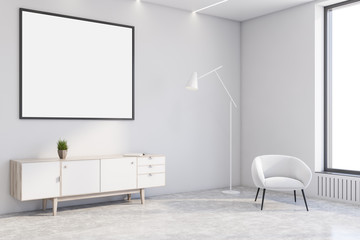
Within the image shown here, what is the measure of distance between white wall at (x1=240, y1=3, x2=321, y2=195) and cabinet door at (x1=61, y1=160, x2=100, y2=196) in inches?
113

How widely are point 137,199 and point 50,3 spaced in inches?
109

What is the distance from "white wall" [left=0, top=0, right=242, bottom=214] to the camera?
14.1 feet

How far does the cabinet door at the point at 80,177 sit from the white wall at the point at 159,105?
0.47m

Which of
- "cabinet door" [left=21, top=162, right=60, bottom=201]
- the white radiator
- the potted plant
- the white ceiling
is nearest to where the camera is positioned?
"cabinet door" [left=21, top=162, right=60, bottom=201]

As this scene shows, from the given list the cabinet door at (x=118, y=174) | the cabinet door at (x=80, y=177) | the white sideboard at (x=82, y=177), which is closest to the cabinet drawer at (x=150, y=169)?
the white sideboard at (x=82, y=177)

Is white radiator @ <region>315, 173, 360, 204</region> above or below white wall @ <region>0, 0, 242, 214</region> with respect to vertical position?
below

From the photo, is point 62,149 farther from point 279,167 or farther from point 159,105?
point 279,167

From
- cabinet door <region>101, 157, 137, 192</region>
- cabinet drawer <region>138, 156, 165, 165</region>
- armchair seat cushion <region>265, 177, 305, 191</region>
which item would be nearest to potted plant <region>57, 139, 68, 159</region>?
cabinet door <region>101, 157, 137, 192</region>

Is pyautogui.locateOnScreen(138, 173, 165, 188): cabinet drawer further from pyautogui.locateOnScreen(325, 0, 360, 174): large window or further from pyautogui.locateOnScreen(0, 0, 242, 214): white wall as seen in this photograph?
pyautogui.locateOnScreen(325, 0, 360, 174): large window

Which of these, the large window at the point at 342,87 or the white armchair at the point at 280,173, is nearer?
the white armchair at the point at 280,173

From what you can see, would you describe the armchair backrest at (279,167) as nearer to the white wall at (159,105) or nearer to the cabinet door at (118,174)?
the white wall at (159,105)

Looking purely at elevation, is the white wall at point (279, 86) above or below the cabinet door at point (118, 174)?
above

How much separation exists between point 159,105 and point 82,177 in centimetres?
167

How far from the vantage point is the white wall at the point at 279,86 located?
5391 millimetres
